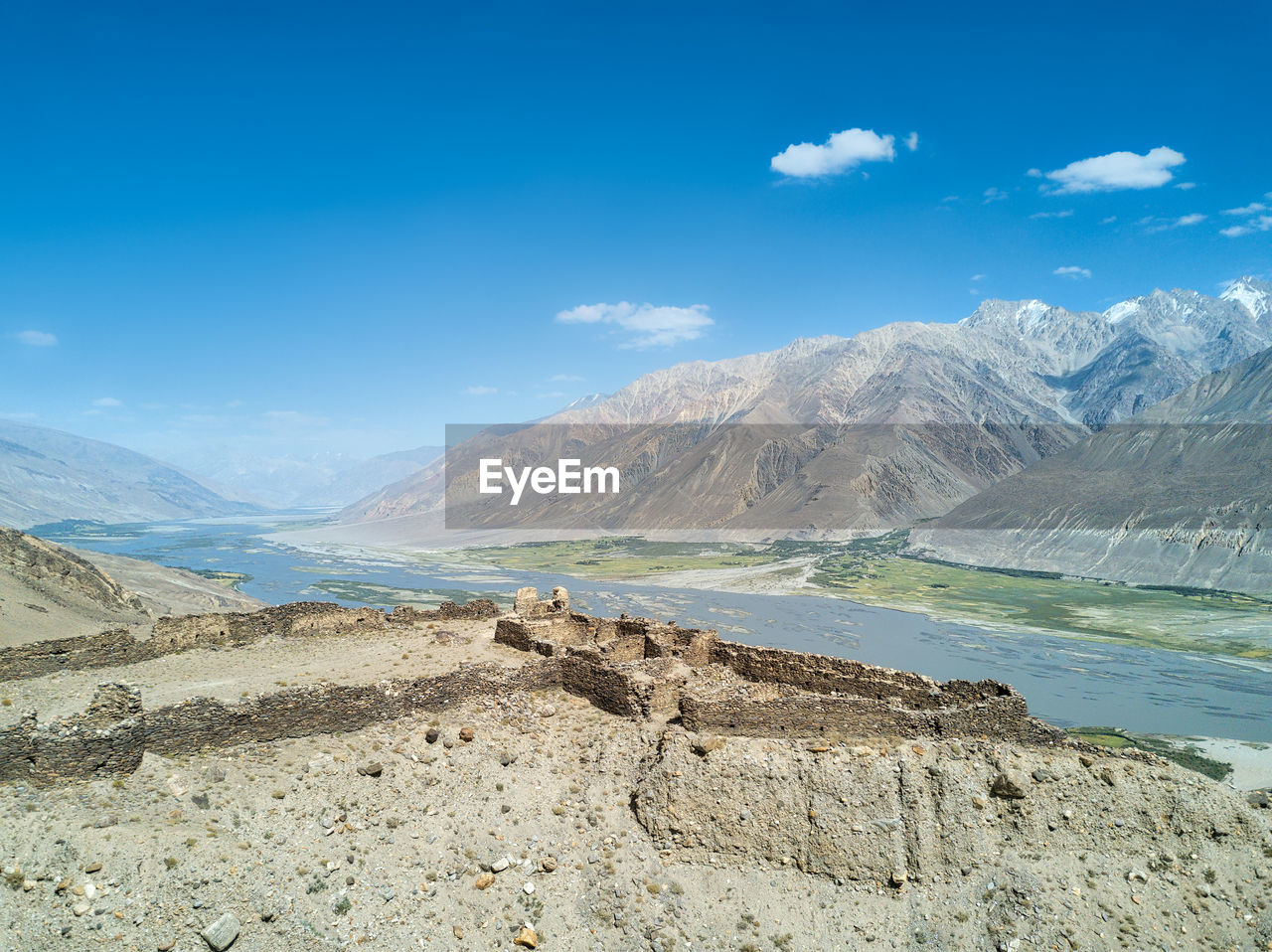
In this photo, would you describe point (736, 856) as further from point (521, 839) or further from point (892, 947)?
point (521, 839)

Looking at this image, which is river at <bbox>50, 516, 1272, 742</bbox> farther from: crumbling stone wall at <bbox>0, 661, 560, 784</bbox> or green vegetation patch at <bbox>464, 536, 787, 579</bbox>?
crumbling stone wall at <bbox>0, 661, 560, 784</bbox>

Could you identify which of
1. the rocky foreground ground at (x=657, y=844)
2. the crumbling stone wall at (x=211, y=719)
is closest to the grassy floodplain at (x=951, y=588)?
the rocky foreground ground at (x=657, y=844)

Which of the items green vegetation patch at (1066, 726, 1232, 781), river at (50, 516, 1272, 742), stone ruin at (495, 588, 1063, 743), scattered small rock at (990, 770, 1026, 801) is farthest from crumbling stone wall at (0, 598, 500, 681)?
river at (50, 516, 1272, 742)

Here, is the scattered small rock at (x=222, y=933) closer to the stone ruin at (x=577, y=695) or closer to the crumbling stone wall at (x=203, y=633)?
the stone ruin at (x=577, y=695)

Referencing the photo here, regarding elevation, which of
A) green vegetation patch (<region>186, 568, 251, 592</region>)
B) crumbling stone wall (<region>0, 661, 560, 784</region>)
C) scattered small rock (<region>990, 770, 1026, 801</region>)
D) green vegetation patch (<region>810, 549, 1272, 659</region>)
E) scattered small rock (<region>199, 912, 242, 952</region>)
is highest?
crumbling stone wall (<region>0, 661, 560, 784</region>)

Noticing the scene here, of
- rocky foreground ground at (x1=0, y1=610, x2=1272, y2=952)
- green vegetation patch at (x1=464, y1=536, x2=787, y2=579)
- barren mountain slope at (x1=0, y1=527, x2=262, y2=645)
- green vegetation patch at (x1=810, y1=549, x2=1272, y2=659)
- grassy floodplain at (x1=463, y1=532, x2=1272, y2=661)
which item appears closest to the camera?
rocky foreground ground at (x1=0, y1=610, x2=1272, y2=952)

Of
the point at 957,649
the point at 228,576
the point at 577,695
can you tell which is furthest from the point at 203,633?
the point at 228,576

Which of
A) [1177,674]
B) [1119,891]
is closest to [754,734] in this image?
[1119,891]
